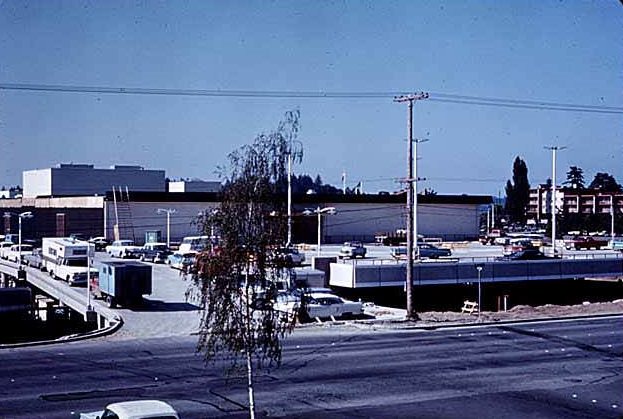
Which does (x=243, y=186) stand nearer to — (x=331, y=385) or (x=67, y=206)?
(x=331, y=385)

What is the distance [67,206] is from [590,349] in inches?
2151

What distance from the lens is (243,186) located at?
472 inches

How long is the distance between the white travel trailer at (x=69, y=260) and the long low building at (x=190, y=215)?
47.8 ft

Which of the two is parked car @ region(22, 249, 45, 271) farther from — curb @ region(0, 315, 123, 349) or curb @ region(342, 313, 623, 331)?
curb @ region(342, 313, 623, 331)

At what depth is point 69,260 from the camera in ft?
131

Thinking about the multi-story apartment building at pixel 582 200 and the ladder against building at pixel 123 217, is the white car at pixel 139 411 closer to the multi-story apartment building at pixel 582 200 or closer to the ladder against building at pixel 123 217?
the ladder against building at pixel 123 217

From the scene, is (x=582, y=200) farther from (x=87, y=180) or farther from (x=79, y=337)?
(x=79, y=337)

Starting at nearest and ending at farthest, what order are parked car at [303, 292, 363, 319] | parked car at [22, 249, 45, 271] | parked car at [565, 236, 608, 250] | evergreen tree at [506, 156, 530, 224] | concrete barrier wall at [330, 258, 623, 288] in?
parked car at [303, 292, 363, 319], concrete barrier wall at [330, 258, 623, 288], parked car at [22, 249, 45, 271], parked car at [565, 236, 608, 250], evergreen tree at [506, 156, 530, 224]

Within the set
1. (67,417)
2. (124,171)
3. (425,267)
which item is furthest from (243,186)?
(124,171)

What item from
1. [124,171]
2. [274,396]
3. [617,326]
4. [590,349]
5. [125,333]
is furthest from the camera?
[124,171]

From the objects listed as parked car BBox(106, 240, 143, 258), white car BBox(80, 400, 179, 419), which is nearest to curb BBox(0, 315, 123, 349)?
white car BBox(80, 400, 179, 419)

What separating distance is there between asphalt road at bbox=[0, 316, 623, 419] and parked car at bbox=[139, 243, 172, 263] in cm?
2524

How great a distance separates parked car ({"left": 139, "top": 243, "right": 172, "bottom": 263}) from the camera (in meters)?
49.6

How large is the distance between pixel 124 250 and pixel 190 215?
13094mm
